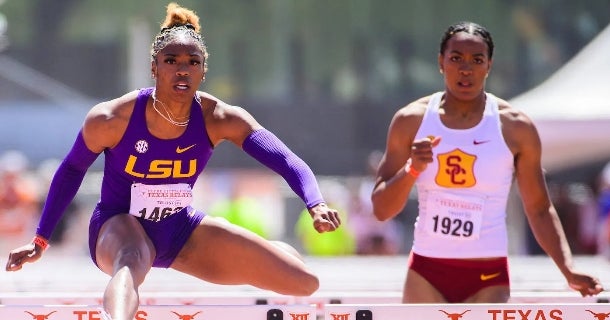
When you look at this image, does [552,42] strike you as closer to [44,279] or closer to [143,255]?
[44,279]

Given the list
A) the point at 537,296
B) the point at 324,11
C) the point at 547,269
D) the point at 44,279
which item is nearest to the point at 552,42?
the point at 324,11

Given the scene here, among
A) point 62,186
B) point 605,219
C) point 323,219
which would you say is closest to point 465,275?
point 323,219

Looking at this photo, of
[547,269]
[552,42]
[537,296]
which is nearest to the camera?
[537,296]

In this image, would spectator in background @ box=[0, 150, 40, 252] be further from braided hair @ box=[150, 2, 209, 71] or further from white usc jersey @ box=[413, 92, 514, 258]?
white usc jersey @ box=[413, 92, 514, 258]

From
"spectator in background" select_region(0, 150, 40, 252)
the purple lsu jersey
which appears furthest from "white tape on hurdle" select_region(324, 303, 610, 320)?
"spectator in background" select_region(0, 150, 40, 252)

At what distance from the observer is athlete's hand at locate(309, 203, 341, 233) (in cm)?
550

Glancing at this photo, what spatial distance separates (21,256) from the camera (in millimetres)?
6035

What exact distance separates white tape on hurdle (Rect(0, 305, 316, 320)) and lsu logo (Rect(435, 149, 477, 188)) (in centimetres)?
134

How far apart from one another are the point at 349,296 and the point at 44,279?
2932mm

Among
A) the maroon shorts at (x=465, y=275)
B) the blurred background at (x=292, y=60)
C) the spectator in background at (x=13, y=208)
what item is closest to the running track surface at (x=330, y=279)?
the maroon shorts at (x=465, y=275)

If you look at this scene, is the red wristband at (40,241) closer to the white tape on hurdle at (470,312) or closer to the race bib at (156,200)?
the race bib at (156,200)

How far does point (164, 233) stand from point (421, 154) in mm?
1282

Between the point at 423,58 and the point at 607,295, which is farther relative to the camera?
the point at 423,58

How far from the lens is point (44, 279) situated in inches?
339
